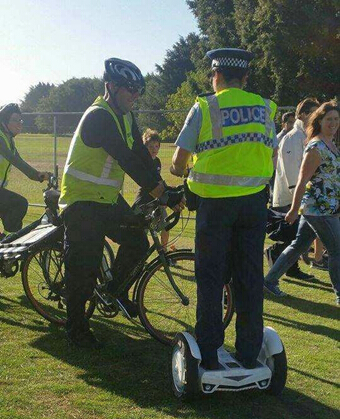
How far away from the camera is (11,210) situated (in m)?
6.78

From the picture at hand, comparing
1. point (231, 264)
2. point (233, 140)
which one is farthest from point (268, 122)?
point (231, 264)

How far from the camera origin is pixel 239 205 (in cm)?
379

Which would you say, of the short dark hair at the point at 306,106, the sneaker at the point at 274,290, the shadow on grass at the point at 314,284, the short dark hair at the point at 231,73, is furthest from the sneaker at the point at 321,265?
the short dark hair at the point at 231,73

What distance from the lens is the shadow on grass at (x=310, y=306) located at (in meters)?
6.07

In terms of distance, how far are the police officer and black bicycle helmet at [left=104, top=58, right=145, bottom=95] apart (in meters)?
0.98

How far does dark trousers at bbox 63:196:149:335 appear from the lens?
4.72 m

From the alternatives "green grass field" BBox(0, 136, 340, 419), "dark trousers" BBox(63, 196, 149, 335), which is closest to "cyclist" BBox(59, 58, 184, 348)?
"dark trousers" BBox(63, 196, 149, 335)

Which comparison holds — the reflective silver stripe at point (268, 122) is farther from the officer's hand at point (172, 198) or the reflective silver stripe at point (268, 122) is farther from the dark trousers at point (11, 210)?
the dark trousers at point (11, 210)

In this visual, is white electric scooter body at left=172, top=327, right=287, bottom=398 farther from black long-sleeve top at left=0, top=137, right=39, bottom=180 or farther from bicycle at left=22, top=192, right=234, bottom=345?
black long-sleeve top at left=0, top=137, right=39, bottom=180

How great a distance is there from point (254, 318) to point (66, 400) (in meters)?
1.26

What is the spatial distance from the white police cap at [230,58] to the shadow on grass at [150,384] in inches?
79.8

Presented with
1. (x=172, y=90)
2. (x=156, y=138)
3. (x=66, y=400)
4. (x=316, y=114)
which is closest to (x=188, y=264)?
(x=66, y=400)

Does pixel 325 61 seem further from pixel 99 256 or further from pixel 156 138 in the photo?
pixel 99 256

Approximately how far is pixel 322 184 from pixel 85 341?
2.69 meters
